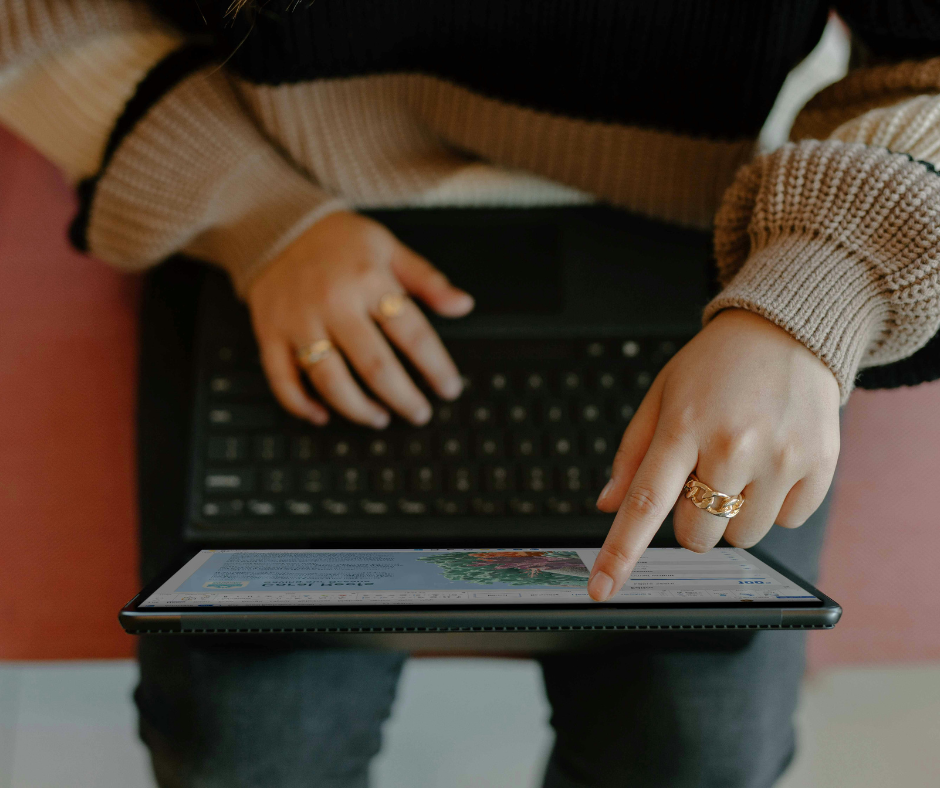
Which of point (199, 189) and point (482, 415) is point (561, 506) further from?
point (199, 189)

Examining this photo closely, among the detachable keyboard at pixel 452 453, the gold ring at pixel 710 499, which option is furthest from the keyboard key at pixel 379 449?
the gold ring at pixel 710 499

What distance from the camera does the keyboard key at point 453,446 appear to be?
40 centimetres

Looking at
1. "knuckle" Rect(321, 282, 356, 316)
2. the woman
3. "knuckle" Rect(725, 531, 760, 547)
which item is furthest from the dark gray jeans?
"knuckle" Rect(321, 282, 356, 316)

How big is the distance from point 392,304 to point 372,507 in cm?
14

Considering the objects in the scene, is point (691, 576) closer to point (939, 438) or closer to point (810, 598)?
point (810, 598)

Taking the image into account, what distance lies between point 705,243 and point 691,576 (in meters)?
0.26

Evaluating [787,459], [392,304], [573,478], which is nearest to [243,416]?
[392,304]

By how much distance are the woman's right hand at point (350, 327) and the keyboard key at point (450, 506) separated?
0.06 meters

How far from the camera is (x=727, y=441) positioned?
10.1 inches

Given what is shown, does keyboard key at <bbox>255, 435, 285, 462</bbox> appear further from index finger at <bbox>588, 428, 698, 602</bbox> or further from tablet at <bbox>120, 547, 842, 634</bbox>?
→ index finger at <bbox>588, 428, 698, 602</bbox>

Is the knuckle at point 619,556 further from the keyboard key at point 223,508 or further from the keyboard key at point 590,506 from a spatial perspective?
the keyboard key at point 223,508

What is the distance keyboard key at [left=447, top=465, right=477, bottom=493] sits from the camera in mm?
394

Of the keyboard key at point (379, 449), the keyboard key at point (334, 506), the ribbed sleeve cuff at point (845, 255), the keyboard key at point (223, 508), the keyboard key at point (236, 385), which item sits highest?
the ribbed sleeve cuff at point (845, 255)

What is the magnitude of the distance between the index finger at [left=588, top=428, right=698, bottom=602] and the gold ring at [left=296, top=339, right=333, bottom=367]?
231 mm
